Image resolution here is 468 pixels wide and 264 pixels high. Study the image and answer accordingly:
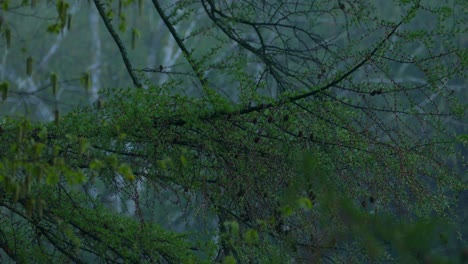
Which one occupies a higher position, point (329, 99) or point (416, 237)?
point (329, 99)

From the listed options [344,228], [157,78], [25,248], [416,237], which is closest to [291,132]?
[344,228]

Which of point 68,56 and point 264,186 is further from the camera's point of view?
point 68,56

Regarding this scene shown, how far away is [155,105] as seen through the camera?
5234mm

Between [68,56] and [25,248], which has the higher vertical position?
[68,56]

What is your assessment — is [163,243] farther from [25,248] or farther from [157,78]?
[157,78]

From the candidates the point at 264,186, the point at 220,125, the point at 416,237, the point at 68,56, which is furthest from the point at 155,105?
the point at 68,56

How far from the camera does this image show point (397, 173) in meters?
5.60

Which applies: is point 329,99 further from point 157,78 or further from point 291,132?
point 157,78

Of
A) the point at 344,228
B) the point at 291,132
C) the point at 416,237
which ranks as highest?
the point at 291,132

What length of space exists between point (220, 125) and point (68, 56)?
20665 mm

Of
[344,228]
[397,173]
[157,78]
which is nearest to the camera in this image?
[344,228]

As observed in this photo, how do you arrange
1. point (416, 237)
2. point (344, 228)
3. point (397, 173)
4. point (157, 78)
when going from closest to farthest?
point (416, 237) → point (344, 228) → point (397, 173) → point (157, 78)

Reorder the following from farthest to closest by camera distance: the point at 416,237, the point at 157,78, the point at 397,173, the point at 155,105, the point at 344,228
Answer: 1. the point at 157,78
2. the point at 397,173
3. the point at 155,105
4. the point at 344,228
5. the point at 416,237

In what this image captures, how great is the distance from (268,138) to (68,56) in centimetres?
2066
